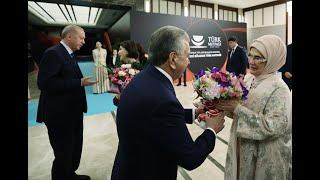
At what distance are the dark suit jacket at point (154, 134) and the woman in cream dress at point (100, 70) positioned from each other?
702 centimetres

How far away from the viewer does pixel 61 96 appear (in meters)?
2.50

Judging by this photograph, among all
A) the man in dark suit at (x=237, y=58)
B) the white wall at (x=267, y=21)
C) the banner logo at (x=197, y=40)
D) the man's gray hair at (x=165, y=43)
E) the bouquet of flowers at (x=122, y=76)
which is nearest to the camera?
the man's gray hair at (x=165, y=43)

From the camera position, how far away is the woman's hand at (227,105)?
5.20 ft


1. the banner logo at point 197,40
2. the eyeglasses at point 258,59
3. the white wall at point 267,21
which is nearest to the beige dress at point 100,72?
the banner logo at point 197,40

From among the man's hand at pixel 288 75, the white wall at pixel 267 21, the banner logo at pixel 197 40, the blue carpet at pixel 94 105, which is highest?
the white wall at pixel 267 21

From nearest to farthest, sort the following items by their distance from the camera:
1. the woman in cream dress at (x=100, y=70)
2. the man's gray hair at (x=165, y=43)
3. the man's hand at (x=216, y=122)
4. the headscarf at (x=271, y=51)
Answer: the man's gray hair at (x=165, y=43), the man's hand at (x=216, y=122), the headscarf at (x=271, y=51), the woman in cream dress at (x=100, y=70)

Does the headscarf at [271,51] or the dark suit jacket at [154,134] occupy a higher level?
the headscarf at [271,51]

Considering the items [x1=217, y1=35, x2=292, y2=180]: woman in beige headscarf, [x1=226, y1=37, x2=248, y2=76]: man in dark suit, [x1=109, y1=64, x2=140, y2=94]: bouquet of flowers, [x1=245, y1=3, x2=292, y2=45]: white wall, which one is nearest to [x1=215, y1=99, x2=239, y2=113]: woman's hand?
[x1=217, y1=35, x2=292, y2=180]: woman in beige headscarf

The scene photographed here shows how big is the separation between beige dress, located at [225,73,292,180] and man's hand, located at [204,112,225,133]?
22cm

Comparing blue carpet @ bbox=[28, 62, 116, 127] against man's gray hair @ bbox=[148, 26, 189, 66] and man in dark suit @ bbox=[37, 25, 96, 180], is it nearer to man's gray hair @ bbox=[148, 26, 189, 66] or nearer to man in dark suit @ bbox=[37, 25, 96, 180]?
man in dark suit @ bbox=[37, 25, 96, 180]

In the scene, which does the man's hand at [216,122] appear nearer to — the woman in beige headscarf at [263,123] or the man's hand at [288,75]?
the woman in beige headscarf at [263,123]

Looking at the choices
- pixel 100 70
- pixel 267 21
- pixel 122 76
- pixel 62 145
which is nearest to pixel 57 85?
pixel 62 145

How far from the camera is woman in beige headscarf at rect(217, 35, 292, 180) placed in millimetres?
1569
